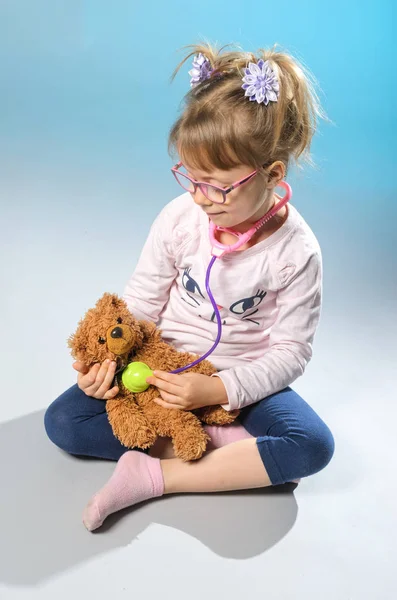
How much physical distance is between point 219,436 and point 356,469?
0.24 meters

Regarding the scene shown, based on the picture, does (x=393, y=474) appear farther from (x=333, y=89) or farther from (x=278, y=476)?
(x=333, y=89)

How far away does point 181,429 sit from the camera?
1.14 m

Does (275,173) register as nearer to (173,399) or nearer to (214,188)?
(214,188)

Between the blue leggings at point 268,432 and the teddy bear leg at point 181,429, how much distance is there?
9 cm

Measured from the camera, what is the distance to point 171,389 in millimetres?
1128

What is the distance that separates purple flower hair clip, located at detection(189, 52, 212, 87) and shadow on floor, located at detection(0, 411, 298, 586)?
0.62 meters

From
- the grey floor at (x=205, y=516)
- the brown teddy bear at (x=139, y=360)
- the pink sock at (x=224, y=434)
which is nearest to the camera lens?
the grey floor at (x=205, y=516)

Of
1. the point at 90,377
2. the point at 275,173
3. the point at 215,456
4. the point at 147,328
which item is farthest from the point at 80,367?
the point at 275,173

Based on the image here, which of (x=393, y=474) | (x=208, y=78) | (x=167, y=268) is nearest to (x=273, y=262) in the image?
(x=167, y=268)

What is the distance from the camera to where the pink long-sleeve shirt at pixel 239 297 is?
1185 millimetres

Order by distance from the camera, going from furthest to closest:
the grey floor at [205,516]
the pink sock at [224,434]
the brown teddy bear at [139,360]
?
the pink sock at [224,434] < the brown teddy bear at [139,360] < the grey floor at [205,516]

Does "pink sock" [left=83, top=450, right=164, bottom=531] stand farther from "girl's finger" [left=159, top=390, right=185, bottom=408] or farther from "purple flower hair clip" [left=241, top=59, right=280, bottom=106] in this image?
"purple flower hair clip" [left=241, top=59, right=280, bottom=106]

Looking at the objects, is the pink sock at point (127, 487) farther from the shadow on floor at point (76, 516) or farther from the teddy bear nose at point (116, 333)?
the teddy bear nose at point (116, 333)

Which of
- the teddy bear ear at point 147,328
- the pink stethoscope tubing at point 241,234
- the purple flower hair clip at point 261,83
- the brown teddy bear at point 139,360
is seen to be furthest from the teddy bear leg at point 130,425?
the purple flower hair clip at point 261,83
